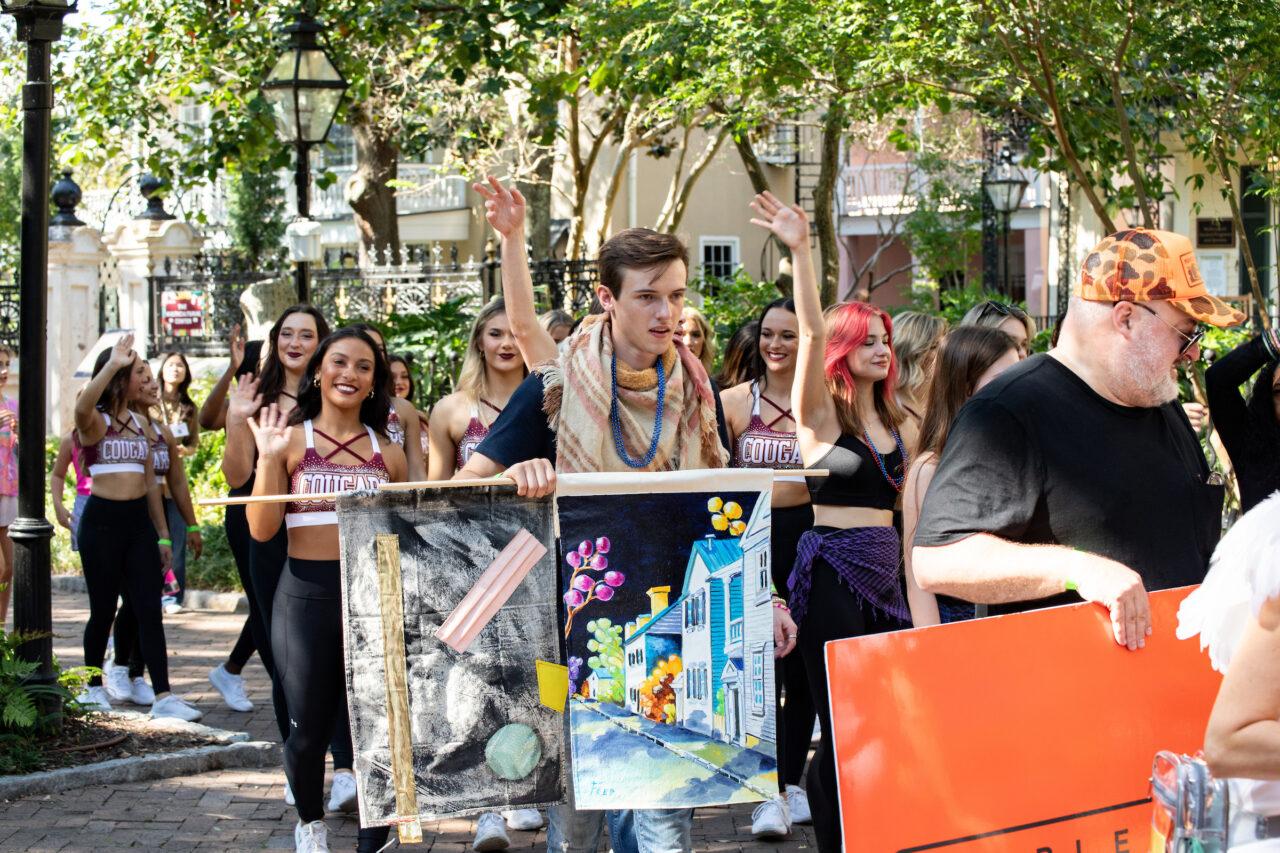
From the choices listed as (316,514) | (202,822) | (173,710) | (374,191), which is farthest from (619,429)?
(374,191)

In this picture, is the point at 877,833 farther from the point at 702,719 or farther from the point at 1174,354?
the point at 1174,354

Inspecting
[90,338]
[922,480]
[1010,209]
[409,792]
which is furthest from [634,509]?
[1010,209]

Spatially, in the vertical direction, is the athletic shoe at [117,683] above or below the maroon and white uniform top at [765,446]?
below

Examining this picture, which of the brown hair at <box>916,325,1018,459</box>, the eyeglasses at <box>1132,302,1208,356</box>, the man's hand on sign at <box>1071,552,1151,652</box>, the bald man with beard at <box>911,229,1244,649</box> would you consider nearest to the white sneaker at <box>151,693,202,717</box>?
the brown hair at <box>916,325,1018,459</box>

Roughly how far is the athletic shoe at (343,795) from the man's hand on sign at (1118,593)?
150 inches

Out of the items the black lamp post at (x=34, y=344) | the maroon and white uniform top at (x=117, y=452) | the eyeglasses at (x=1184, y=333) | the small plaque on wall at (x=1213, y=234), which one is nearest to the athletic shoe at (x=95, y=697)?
the black lamp post at (x=34, y=344)

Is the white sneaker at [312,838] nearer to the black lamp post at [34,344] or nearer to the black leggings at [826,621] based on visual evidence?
the black leggings at [826,621]

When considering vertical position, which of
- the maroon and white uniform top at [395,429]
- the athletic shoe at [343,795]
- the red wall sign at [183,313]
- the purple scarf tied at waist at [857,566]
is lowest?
the athletic shoe at [343,795]

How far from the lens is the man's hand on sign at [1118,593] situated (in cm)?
279

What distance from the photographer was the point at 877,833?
2805mm

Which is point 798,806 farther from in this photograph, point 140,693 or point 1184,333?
point 140,693

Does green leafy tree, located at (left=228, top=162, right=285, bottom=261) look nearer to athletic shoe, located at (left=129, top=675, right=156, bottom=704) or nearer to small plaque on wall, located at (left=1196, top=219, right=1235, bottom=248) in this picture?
small plaque on wall, located at (left=1196, top=219, right=1235, bottom=248)

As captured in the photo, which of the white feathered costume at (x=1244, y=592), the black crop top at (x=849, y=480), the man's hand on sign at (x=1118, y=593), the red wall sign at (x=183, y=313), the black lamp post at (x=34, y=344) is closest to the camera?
the white feathered costume at (x=1244, y=592)

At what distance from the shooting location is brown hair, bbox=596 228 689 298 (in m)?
3.77
